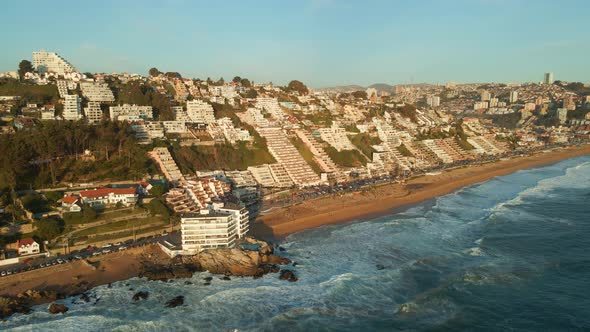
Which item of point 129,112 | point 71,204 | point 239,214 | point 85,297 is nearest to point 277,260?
point 239,214

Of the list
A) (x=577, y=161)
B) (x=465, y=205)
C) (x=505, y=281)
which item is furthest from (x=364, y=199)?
(x=577, y=161)

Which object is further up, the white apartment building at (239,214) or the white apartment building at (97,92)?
the white apartment building at (97,92)

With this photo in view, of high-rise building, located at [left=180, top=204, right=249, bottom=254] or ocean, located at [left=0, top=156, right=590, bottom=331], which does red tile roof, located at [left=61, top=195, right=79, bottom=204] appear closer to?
high-rise building, located at [left=180, top=204, right=249, bottom=254]

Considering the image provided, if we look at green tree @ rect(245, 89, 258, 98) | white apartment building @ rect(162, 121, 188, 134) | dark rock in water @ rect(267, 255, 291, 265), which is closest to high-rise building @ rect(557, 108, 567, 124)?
green tree @ rect(245, 89, 258, 98)

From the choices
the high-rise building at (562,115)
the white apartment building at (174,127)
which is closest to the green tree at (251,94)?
the white apartment building at (174,127)

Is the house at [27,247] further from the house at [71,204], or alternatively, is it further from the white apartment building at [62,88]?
the white apartment building at [62,88]

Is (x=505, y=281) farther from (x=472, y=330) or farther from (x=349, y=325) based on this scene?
(x=349, y=325)

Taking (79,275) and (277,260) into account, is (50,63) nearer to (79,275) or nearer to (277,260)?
(79,275)
